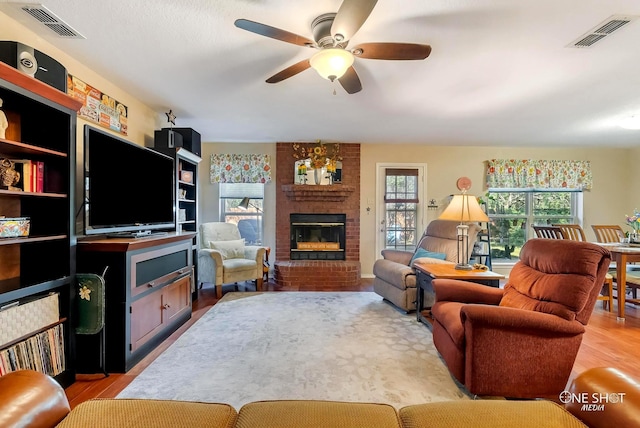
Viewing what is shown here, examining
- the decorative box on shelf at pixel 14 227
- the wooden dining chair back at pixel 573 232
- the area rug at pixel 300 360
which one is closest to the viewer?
the decorative box on shelf at pixel 14 227

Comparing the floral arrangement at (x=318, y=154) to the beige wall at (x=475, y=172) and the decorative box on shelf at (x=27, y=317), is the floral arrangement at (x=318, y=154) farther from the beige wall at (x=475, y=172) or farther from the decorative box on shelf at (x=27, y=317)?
the decorative box on shelf at (x=27, y=317)

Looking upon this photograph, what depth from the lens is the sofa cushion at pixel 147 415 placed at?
0.77m

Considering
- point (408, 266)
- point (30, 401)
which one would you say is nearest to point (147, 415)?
point (30, 401)

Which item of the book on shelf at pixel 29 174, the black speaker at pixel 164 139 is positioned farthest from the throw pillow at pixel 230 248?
the book on shelf at pixel 29 174

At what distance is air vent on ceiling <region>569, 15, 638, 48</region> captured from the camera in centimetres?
175

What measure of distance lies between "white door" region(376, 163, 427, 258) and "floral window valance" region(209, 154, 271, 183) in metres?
1.98

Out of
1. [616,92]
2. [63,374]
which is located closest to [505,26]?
[616,92]

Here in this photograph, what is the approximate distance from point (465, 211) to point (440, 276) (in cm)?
65

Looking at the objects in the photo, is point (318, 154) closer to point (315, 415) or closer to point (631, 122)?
point (631, 122)

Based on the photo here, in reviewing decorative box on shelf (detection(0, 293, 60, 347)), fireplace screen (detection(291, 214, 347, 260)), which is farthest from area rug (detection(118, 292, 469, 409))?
fireplace screen (detection(291, 214, 347, 260))

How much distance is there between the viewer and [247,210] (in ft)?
16.9

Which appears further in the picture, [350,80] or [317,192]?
[317,192]

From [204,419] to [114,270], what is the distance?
1744 mm

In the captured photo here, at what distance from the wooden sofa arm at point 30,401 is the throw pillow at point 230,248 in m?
3.45
